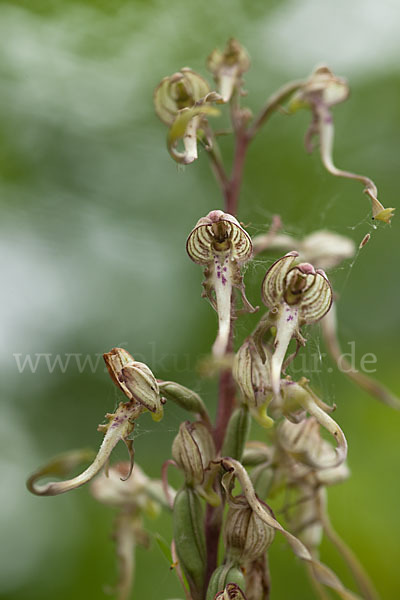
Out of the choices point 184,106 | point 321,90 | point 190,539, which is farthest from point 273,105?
point 190,539

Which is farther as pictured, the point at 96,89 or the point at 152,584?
the point at 96,89

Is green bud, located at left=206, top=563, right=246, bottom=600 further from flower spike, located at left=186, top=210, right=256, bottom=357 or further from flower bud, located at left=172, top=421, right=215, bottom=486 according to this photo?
flower spike, located at left=186, top=210, right=256, bottom=357

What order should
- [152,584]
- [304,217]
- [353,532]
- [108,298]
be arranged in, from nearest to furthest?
[353,532] < [152,584] < [304,217] < [108,298]

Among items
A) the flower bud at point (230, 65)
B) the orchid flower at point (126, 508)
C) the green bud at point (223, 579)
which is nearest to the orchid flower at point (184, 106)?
the flower bud at point (230, 65)

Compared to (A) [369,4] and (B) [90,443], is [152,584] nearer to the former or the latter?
(B) [90,443]

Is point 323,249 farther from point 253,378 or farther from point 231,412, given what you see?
point 253,378

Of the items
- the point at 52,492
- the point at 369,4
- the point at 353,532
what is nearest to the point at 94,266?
the point at 353,532

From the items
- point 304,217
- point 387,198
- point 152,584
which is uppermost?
point 387,198

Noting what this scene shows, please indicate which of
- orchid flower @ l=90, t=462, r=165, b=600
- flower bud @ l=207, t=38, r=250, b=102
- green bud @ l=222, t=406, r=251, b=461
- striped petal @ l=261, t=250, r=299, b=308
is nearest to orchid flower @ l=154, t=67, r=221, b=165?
flower bud @ l=207, t=38, r=250, b=102
